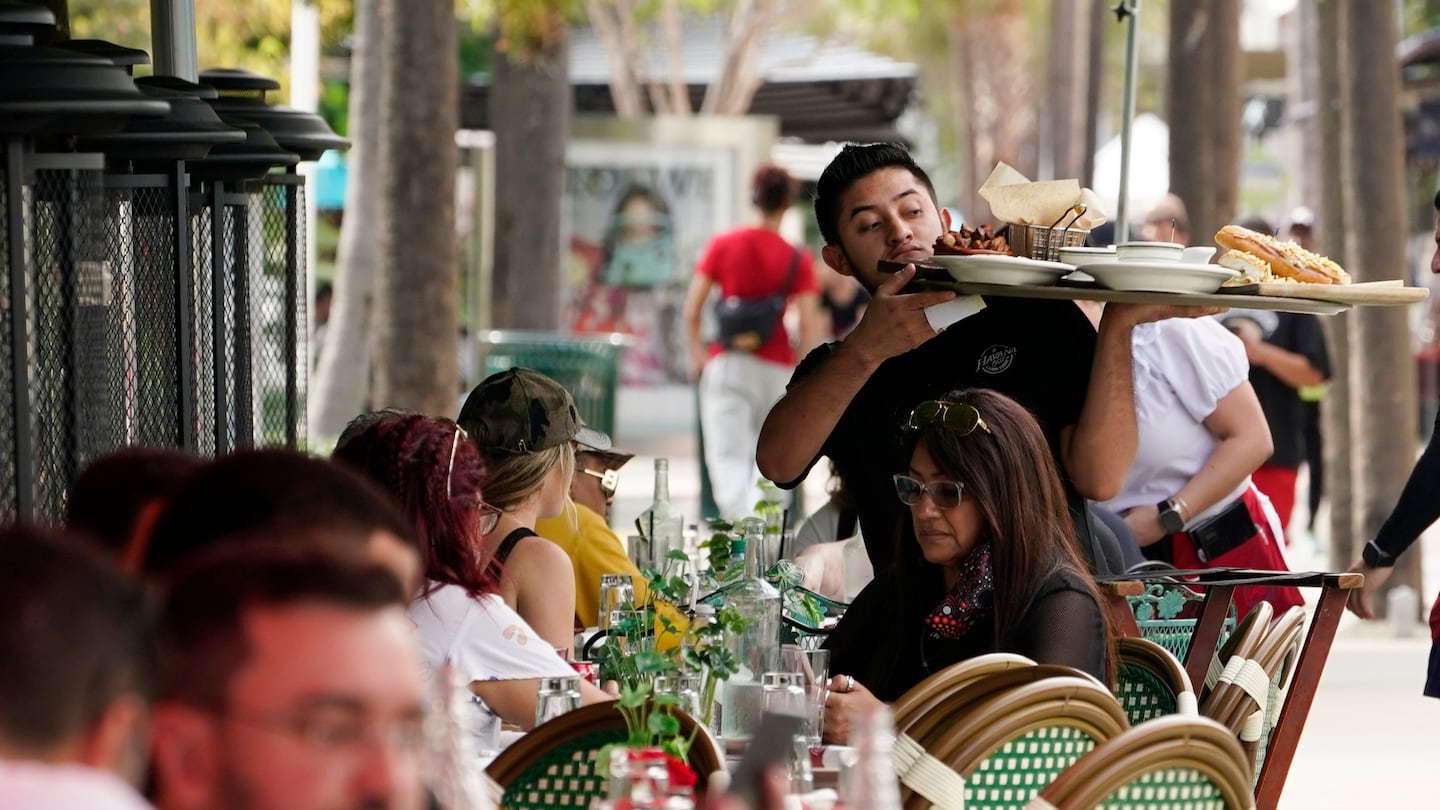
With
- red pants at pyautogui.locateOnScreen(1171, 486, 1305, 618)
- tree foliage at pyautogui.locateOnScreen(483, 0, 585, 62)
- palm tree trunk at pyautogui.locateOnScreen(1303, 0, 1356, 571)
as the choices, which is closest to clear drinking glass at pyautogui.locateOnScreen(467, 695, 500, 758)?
red pants at pyautogui.locateOnScreen(1171, 486, 1305, 618)

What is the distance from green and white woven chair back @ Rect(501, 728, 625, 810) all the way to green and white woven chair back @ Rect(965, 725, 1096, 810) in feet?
1.85

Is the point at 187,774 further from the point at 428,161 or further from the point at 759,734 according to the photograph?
the point at 428,161

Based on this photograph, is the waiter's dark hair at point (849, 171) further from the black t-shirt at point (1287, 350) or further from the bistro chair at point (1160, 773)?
the black t-shirt at point (1287, 350)

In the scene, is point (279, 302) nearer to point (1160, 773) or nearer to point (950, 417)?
point (950, 417)

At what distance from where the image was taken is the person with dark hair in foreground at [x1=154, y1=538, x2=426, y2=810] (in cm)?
178

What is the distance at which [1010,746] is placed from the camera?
311 centimetres

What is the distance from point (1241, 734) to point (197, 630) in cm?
286

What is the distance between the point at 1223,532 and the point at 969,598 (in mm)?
2441

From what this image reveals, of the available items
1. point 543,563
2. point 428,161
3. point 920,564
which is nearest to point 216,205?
point 543,563

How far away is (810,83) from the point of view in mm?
31734

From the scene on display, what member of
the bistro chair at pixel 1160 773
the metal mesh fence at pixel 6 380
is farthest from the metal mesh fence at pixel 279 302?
the bistro chair at pixel 1160 773

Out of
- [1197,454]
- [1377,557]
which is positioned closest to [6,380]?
[1377,557]

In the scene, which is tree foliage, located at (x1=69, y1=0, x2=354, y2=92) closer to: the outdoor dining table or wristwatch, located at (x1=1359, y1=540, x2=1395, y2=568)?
wristwatch, located at (x1=1359, y1=540, x2=1395, y2=568)

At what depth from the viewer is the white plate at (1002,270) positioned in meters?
4.24
